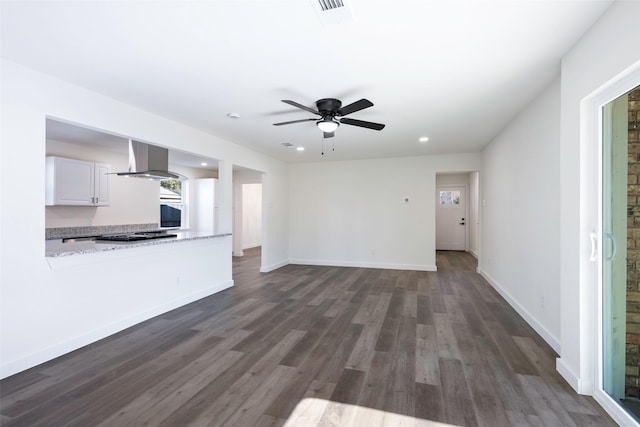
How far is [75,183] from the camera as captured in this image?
4.90 m

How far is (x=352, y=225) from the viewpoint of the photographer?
7.12m

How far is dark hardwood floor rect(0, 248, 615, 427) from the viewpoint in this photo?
6.23 feet

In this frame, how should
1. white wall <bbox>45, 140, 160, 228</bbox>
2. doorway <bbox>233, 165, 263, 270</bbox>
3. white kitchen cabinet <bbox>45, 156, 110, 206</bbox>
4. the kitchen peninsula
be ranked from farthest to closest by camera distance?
doorway <bbox>233, 165, 263, 270</bbox>, white wall <bbox>45, 140, 160, 228</bbox>, white kitchen cabinet <bbox>45, 156, 110, 206</bbox>, the kitchen peninsula

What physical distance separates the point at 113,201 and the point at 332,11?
5.71 m

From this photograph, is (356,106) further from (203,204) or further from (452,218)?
(452,218)

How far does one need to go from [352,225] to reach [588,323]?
17.0ft

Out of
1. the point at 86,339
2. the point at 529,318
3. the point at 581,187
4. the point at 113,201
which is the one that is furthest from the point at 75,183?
the point at 529,318

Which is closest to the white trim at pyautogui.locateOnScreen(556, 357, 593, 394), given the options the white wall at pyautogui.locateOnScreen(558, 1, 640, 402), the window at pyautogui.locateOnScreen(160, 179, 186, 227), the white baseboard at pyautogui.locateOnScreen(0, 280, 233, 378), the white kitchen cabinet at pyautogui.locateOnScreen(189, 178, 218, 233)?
the white wall at pyautogui.locateOnScreen(558, 1, 640, 402)

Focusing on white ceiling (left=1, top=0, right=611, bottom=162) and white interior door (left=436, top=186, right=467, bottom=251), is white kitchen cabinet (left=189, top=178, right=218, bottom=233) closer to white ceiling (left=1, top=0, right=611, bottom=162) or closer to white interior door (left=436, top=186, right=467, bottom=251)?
white ceiling (left=1, top=0, right=611, bottom=162)

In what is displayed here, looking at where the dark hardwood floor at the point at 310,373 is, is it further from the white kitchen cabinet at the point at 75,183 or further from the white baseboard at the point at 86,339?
the white kitchen cabinet at the point at 75,183

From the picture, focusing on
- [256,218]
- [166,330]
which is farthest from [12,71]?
[256,218]

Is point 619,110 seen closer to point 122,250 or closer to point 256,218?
point 122,250

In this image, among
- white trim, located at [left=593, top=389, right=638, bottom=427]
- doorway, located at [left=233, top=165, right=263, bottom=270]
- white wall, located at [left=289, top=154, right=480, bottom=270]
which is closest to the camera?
white trim, located at [left=593, top=389, right=638, bottom=427]

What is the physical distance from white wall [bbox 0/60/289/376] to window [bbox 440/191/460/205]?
8.44m
